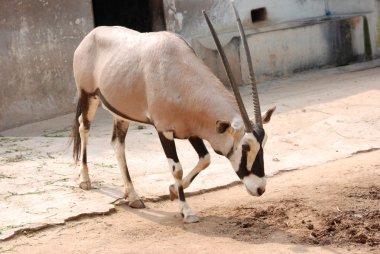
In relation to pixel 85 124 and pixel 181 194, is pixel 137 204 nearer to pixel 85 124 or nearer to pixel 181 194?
pixel 181 194

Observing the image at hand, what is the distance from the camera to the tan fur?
251 inches

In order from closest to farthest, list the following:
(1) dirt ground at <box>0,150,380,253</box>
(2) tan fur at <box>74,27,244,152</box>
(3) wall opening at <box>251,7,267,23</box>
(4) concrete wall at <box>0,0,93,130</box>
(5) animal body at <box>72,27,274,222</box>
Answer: (1) dirt ground at <box>0,150,380,253</box>
(5) animal body at <box>72,27,274,222</box>
(2) tan fur at <box>74,27,244,152</box>
(4) concrete wall at <box>0,0,93,130</box>
(3) wall opening at <box>251,7,267,23</box>

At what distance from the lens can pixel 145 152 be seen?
8898mm

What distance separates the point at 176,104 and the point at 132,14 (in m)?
7.95

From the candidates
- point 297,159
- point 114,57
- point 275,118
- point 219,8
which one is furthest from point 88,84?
point 219,8

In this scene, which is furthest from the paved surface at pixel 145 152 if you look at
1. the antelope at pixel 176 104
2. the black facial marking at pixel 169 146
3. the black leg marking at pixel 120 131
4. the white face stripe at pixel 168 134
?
the white face stripe at pixel 168 134

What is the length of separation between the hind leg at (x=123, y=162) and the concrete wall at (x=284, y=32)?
5025mm

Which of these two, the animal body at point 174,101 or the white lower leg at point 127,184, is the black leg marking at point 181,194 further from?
the white lower leg at point 127,184

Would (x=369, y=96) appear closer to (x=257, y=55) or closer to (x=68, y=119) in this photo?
(x=257, y=55)

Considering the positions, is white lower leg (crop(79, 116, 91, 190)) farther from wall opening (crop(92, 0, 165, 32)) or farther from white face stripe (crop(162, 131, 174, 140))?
wall opening (crop(92, 0, 165, 32))

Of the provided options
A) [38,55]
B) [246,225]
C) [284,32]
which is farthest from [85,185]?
[284,32]

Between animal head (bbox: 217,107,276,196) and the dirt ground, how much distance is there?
1.33 ft

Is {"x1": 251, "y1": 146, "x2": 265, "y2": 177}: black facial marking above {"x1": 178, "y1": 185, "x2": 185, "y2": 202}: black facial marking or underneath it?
above

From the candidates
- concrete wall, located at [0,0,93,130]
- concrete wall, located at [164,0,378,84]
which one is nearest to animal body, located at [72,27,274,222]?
concrete wall, located at [0,0,93,130]
